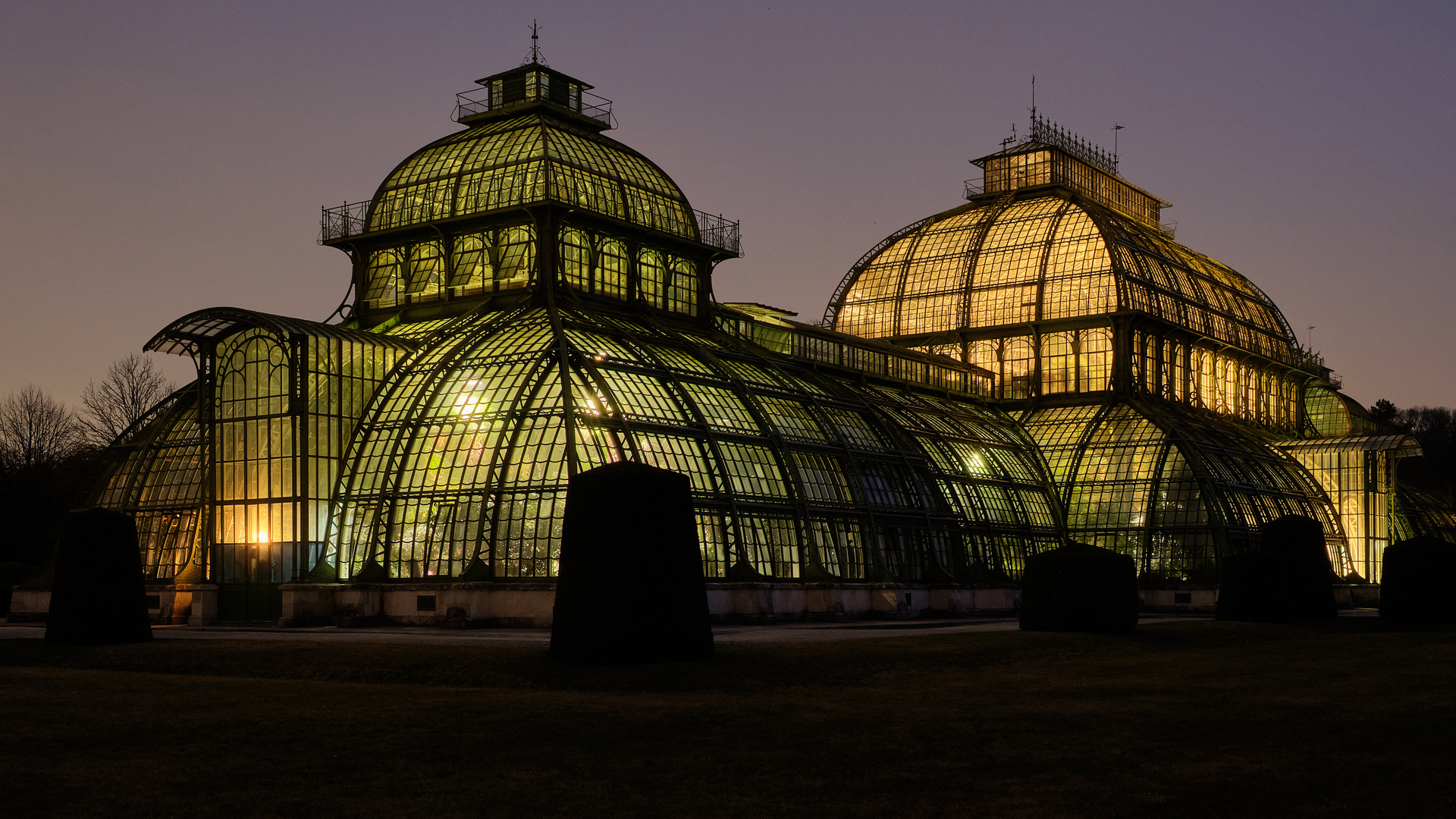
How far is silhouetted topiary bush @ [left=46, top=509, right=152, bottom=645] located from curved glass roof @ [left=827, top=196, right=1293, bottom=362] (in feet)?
180

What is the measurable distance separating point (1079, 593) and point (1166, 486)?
30182 millimetres

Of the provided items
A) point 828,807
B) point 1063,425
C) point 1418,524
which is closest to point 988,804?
point 828,807

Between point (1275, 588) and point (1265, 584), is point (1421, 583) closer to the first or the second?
point (1275, 588)

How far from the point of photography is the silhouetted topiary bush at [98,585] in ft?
139

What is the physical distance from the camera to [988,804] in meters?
20.7

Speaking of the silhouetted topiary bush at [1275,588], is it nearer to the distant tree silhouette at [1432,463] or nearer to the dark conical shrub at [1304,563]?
the dark conical shrub at [1304,563]

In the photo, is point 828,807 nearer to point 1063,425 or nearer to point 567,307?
point 567,307

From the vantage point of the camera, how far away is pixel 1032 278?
283ft

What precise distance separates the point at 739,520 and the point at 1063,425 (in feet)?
105

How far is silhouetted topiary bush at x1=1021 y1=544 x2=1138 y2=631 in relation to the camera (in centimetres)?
4731

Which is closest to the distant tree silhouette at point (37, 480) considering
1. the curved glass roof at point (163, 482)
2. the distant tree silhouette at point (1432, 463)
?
the curved glass roof at point (163, 482)

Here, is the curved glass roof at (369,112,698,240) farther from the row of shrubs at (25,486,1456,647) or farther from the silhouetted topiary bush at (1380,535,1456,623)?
the silhouetted topiary bush at (1380,535,1456,623)

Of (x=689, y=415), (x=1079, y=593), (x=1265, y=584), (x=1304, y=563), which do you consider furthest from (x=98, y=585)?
(x=1304, y=563)

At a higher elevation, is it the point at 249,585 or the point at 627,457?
the point at 627,457
